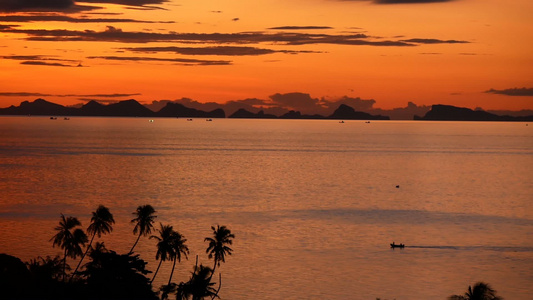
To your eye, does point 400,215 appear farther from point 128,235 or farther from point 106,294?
point 106,294

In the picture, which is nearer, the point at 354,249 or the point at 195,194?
the point at 354,249

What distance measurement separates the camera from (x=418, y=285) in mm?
110188

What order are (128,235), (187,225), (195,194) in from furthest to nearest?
(195,194), (187,225), (128,235)

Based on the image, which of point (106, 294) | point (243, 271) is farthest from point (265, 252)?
point (106, 294)

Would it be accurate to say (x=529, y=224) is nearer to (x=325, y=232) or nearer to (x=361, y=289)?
(x=325, y=232)

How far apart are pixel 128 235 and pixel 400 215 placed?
66.2m

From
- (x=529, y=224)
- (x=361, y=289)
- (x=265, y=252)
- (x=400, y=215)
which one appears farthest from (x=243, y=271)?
(x=529, y=224)

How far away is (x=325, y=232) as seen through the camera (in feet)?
476

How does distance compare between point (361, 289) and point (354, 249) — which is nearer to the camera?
point (361, 289)

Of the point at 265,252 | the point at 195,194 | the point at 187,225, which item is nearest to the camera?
the point at 265,252

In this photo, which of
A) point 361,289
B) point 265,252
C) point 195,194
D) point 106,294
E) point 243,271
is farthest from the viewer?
point 195,194

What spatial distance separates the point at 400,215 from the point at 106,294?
331ft

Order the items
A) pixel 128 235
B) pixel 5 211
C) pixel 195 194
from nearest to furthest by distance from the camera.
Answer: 1. pixel 128 235
2. pixel 5 211
3. pixel 195 194

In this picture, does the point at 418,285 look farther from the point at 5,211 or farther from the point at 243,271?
the point at 5,211
